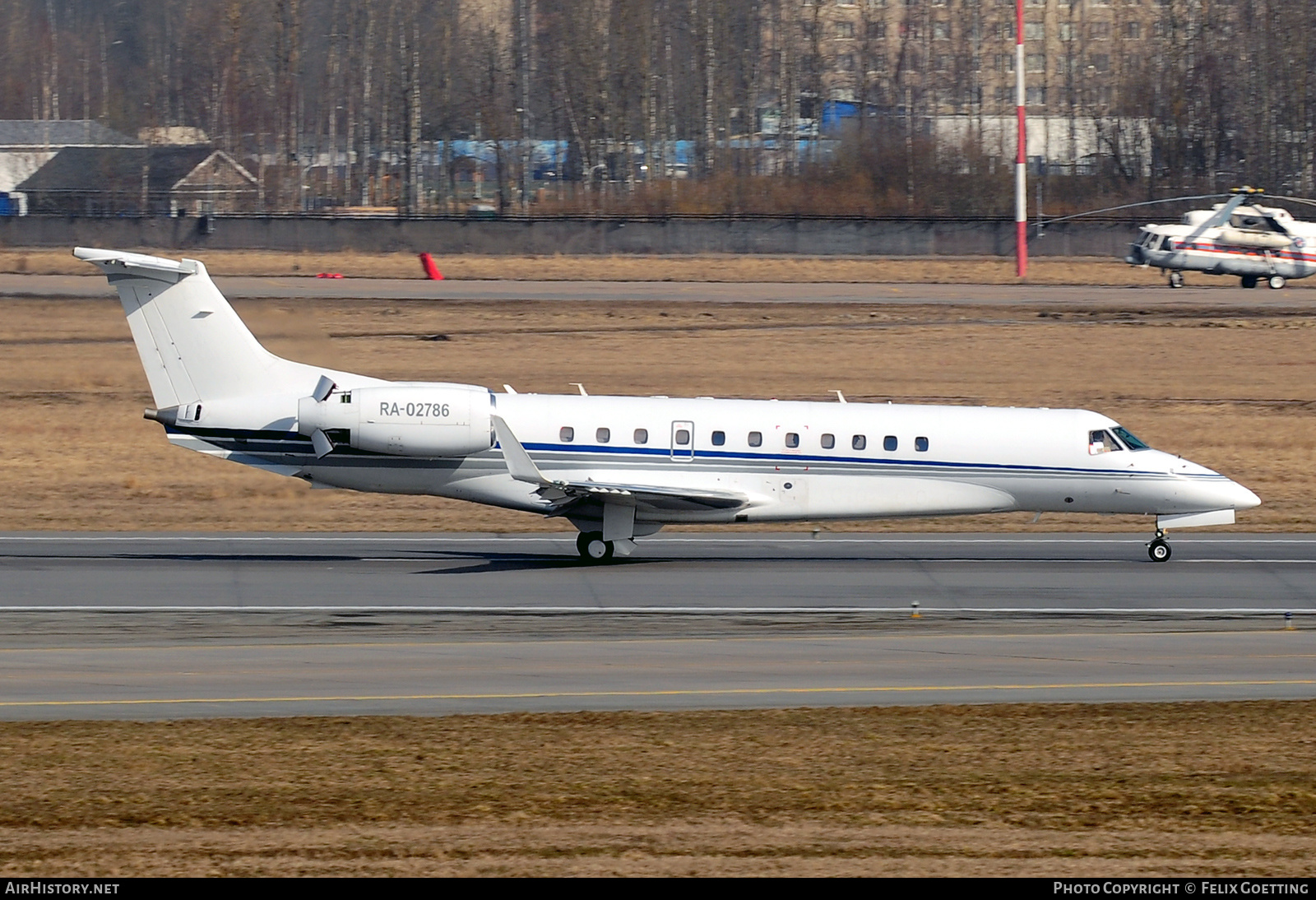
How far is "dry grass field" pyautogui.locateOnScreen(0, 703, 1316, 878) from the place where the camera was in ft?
36.9

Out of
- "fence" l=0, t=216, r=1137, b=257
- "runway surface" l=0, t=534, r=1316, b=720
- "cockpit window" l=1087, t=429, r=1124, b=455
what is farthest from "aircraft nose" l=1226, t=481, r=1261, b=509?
"fence" l=0, t=216, r=1137, b=257

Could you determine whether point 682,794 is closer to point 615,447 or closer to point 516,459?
point 516,459

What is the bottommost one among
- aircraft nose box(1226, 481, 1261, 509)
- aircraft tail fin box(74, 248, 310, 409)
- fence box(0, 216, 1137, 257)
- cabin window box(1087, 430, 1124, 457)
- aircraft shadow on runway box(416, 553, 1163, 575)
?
aircraft shadow on runway box(416, 553, 1163, 575)

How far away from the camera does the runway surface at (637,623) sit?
59.2ft

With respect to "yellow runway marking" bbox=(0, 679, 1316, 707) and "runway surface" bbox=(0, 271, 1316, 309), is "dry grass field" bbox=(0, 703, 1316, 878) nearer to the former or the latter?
"yellow runway marking" bbox=(0, 679, 1316, 707)

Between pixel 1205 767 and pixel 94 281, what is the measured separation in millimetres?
55638

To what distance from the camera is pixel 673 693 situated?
17984 millimetres

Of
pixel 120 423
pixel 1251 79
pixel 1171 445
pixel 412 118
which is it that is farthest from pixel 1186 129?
pixel 120 423

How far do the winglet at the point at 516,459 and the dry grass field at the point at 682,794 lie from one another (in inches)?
381

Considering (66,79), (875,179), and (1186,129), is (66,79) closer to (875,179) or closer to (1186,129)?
(875,179)

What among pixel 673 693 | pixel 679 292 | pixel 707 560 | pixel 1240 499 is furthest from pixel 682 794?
pixel 679 292

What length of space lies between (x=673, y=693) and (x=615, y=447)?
969cm

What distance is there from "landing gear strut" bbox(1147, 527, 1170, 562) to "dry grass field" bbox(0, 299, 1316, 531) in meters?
4.45

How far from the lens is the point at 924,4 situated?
107312 mm
